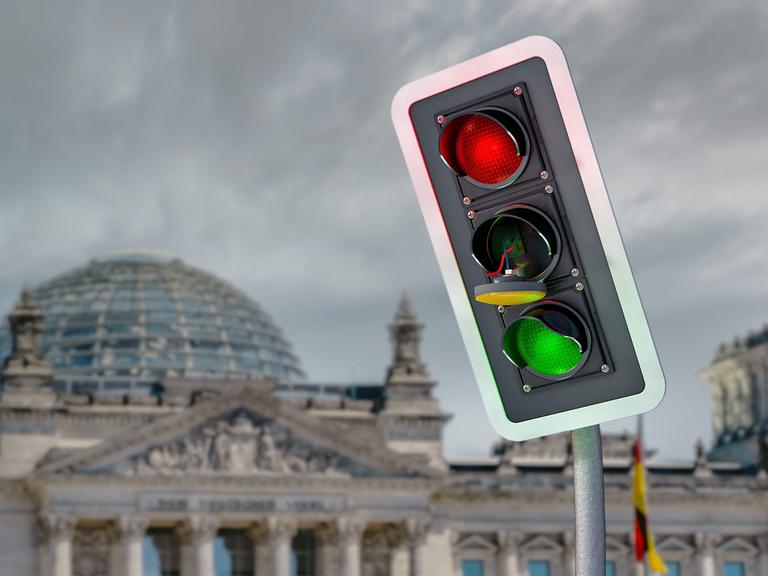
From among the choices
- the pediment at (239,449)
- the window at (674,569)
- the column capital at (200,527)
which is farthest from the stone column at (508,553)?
the column capital at (200,527)

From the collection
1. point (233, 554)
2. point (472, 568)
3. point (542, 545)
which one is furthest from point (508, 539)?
point (233, 554)

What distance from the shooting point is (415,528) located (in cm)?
10812

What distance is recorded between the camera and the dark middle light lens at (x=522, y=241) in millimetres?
10141

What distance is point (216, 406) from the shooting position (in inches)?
4090

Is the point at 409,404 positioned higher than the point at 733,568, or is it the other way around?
the point at 409,404

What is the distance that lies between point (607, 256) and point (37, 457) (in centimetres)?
10076

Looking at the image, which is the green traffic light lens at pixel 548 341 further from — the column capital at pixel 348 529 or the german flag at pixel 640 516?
the column capital at pixel 348 529

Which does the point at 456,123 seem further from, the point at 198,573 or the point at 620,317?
the point at 198,573

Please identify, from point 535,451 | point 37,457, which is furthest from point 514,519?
point 37,457

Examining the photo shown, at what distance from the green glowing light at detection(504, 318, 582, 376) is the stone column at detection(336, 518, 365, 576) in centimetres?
9654

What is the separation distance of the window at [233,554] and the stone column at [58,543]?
8.72 metres

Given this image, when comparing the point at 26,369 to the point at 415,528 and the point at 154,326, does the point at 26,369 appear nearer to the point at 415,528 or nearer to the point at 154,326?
the point at 154,326

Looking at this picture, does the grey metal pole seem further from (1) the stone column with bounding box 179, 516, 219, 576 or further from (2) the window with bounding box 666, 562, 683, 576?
(2) the window with bounding box 666, 562, 683, 576

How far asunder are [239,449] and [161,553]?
25.8ft
